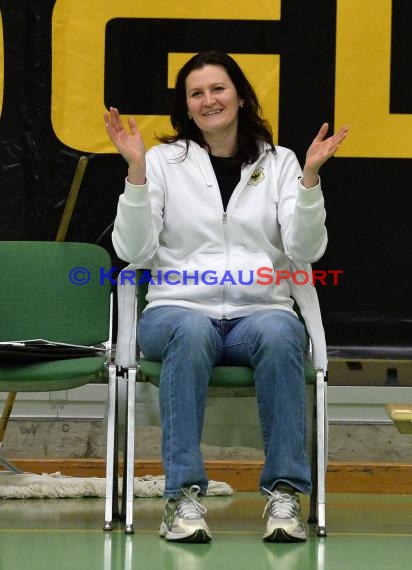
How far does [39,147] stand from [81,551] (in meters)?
1.70

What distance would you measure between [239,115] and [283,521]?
1.19 meters

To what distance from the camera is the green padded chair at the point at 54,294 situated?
372cm

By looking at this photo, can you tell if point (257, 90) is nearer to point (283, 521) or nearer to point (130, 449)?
point (130, 449)

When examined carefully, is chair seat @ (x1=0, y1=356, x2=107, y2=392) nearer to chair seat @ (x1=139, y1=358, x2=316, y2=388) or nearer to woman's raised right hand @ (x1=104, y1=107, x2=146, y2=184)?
chair seat @ (x1=139, y1=358, x2=316, y2=388)

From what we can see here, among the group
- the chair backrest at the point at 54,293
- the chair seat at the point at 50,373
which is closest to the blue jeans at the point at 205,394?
the chair seat at the point at 50,373

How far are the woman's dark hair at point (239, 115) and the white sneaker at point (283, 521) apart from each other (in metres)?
1.01

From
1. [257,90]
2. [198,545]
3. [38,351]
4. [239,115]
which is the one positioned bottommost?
[198,545]

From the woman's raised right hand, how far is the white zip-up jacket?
34 millimetres

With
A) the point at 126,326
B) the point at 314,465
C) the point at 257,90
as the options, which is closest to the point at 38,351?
the point at 126,326

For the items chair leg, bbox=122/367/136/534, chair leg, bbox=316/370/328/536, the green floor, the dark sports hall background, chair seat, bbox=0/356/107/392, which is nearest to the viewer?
the green floor

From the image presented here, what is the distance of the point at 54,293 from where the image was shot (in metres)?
3.74

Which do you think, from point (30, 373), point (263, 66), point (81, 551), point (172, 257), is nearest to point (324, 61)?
point (263, 66)

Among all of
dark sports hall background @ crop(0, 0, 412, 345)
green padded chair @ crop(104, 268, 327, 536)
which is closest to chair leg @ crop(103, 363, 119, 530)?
green padded chair @ crop(104, 268, 327, 536)

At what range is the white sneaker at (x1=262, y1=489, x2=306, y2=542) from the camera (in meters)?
3.02
